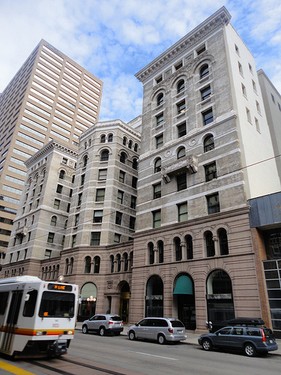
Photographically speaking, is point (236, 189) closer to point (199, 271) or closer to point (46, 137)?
point (199, 271)

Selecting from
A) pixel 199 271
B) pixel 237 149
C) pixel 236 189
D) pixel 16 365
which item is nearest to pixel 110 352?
pixel 16 365

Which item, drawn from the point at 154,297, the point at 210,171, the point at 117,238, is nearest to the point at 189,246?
the point at 154,297

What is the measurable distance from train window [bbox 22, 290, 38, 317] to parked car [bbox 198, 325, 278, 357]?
10700 millimetres

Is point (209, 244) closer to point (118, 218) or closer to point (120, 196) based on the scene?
point (118, 218)

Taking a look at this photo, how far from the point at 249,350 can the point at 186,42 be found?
35.8 m

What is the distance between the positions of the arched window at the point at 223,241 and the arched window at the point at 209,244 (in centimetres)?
81

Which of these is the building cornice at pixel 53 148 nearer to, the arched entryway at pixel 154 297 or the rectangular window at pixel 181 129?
the rectangular window at pixel 181 129

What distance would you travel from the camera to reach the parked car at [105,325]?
2297 cm

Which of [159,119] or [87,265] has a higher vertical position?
[159,119]

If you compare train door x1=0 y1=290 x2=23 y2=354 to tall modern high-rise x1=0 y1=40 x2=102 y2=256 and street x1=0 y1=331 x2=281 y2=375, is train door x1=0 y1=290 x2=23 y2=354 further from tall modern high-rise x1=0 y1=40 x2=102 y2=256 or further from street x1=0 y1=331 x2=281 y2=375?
tall modern high-rise x1=0 y1=40 x2=102 y2=256

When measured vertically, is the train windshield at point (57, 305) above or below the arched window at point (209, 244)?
below

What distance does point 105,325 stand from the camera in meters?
23.1

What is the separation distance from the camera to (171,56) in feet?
127

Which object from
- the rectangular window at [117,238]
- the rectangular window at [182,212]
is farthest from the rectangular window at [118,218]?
the rectangular window at [182,212]
